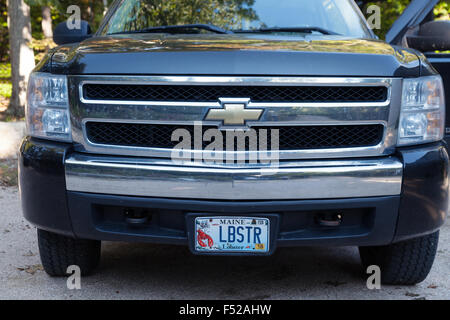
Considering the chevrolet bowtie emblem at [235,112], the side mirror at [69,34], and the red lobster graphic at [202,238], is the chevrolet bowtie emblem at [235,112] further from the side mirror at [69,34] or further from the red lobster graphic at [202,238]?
the side mirror at [69,34]

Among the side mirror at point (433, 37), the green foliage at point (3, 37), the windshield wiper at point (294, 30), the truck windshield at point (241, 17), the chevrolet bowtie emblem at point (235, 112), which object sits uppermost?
the truck windshield at point (241, 17)

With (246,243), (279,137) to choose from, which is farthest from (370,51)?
(246,243)

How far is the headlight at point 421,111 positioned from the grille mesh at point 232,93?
0.45 ft

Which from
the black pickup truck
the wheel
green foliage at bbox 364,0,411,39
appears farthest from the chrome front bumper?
green foliage at bbox 364,0,411,39

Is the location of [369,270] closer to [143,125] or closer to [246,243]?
[246,243]

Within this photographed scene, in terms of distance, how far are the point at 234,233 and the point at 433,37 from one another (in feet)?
6.92

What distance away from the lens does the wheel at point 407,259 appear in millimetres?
3531

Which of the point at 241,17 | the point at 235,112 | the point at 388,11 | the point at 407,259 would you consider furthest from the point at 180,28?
the point at 388,11

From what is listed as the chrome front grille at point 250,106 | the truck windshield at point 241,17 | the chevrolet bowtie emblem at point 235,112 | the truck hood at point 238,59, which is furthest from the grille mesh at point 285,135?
the truck windshield at point 241,17

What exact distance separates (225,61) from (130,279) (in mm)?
1502

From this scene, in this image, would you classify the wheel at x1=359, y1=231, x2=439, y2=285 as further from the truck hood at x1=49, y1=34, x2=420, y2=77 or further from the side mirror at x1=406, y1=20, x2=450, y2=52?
the side mirror at x1=406, y1=20, x2=450, y2=52

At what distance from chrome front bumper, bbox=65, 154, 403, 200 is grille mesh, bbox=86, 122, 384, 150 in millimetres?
96

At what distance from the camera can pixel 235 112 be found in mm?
3004
